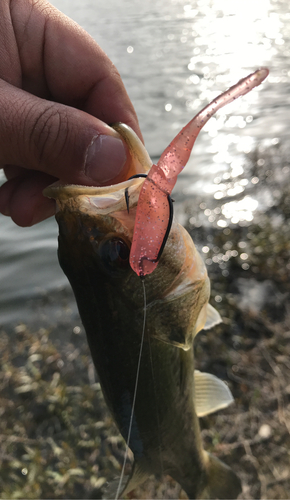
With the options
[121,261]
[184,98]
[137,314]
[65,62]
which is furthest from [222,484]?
[184,98]

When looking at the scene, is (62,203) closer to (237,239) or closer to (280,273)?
(280,273)

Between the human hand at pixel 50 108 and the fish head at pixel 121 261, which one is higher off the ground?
the human hand at pixel 50 108

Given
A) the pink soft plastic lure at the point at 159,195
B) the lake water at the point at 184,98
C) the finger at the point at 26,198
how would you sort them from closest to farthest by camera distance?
the pink soft plastic lure at the point at 159,195 < the finger at the point at 26,198 < the lake water at the point at 184,98

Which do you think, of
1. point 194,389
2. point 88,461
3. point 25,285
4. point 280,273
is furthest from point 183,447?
point 25,285

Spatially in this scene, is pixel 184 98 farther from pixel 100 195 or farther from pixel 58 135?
pixel 100 195

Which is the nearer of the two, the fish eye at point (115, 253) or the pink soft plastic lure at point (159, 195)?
the pink soft plastic lure at point (159, 195)

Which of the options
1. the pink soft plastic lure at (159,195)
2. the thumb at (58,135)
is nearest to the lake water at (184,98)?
the thumb at (58,135)

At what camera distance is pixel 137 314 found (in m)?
1.45

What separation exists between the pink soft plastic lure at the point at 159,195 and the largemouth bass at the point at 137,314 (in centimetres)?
19

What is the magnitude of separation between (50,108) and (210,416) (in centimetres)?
261

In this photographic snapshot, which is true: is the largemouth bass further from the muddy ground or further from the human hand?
the muddy ground

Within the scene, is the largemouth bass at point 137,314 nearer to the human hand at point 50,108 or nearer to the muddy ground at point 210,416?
the human hand at point 50,108

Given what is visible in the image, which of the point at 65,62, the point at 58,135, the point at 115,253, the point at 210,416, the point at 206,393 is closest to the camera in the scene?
the point at 115,253

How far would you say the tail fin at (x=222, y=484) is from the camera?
6.70ft
